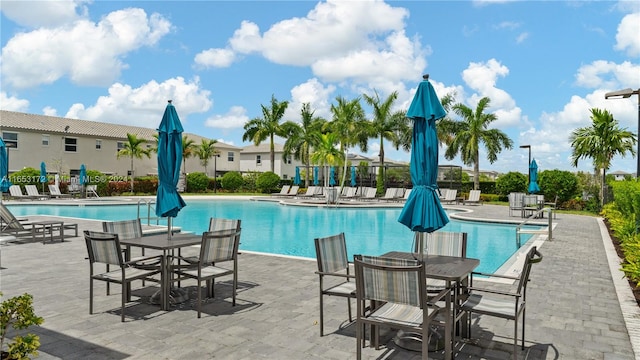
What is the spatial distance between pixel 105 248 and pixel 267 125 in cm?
3855

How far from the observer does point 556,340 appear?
14.5ft

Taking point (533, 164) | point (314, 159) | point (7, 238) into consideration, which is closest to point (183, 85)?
point (314, 159)

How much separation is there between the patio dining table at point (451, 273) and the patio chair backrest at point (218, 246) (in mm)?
2137

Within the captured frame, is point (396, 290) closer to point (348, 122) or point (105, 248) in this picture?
point (105, 248)

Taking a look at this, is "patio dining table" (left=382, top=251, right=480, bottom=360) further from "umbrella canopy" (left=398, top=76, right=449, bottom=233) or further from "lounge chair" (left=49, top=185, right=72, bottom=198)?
"lounge chair" (left=49, top=185, right=72, bottom=198)

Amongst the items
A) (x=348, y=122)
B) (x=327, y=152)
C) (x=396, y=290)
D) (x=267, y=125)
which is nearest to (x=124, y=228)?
(x=396, y=290)

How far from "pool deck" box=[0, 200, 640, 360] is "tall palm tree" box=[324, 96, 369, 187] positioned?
1124 inches

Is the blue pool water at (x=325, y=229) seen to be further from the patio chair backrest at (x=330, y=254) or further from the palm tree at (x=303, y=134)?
the palm tree at (x=303, y=134)

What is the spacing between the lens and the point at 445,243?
529 centimetres

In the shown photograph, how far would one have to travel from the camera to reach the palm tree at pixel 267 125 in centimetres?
4291

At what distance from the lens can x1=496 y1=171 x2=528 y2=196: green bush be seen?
96.0ft

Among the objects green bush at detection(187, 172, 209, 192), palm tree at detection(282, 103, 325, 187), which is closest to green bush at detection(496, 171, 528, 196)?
palm tree at detection(282, 103, 325, 187)

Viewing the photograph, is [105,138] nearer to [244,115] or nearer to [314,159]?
[244,115]

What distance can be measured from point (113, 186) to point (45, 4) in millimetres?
29671
